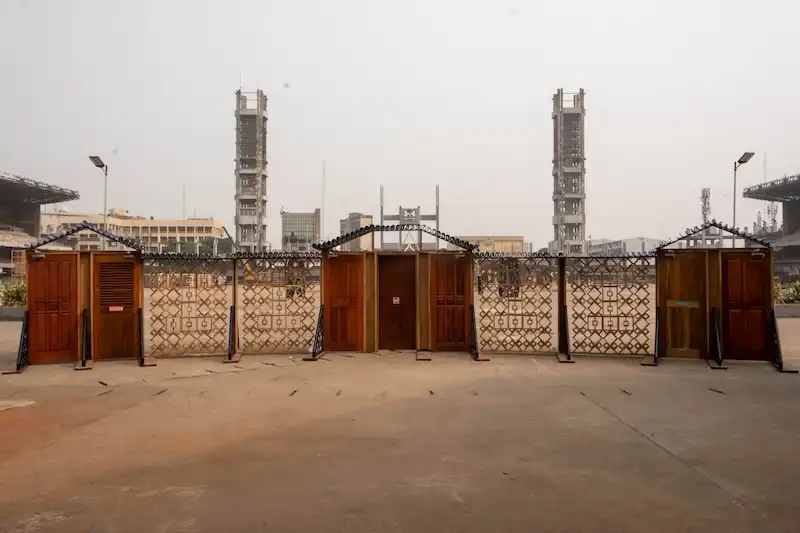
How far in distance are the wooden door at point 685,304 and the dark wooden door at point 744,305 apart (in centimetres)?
38

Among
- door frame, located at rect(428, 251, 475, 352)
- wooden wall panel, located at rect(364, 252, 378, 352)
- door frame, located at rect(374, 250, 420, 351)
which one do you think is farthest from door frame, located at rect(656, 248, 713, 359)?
wooden wall panel, located at rect(364, 252, 378, 352)

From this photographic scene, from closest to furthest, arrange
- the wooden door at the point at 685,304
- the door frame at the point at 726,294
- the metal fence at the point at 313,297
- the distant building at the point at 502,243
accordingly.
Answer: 1. the door frame at the point at 726,294
2. the wooden door at the point at 685,304
3. the metal fence at the point at 313,297
4. the distant building at the point at 502,243

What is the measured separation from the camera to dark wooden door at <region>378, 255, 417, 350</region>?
1220cm

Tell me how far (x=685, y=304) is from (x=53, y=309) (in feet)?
38.9

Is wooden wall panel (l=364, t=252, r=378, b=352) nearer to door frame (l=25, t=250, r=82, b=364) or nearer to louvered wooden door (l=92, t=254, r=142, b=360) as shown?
louvered wooden door (l=92, t=254, r=142, b=360)

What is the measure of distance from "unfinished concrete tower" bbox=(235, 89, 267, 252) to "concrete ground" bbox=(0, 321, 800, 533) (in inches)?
1788

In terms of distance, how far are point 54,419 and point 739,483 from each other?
726 cm

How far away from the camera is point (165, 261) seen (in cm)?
1157

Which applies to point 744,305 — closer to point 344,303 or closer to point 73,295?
point 344,303

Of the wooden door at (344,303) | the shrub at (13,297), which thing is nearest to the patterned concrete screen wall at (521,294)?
the wooden door at (344,303)

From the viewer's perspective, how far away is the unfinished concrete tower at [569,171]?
179 feet

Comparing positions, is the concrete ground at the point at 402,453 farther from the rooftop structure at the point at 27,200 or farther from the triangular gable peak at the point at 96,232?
the rooftop structure at the point at 27,200

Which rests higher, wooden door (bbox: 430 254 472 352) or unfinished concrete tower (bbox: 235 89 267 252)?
unfinished concrete tower (bbox: 235 89 267 252)

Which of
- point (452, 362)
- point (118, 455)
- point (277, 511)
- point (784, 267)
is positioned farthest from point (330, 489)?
point (784, 267)
